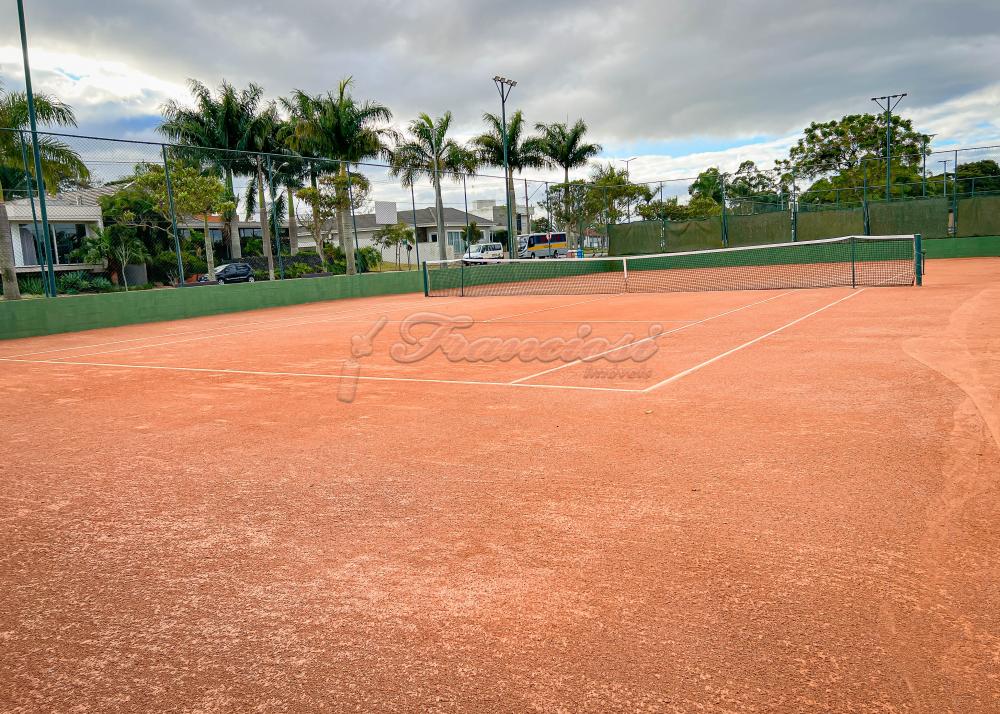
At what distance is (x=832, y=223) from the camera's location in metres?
35.9

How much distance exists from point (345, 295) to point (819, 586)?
25480mm

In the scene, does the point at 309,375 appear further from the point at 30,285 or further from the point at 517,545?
the point at 30,285

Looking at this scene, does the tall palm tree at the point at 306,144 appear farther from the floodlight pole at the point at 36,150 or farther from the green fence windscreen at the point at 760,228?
the green fence windscreen at the point at 760,228

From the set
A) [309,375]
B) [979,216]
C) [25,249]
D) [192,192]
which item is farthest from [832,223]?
[25,249]

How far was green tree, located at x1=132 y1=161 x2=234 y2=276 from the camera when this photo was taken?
2634cm

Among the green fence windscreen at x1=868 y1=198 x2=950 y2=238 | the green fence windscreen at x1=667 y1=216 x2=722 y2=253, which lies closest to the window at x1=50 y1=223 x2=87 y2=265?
the green fence windscreen at x1=667 y1=216 x2=722 y2=253

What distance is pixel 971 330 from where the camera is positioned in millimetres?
10438

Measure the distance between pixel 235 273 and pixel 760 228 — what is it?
87.8 feet

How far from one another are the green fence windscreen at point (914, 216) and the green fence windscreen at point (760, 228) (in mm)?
4044

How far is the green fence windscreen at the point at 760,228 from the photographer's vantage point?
120 feet

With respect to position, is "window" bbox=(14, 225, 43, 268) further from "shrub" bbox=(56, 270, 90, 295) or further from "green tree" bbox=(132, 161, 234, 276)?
"green tree" bbox=(132, 161, 234, 276)

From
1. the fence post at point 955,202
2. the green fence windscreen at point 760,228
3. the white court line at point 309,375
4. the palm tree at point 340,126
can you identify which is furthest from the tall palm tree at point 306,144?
the fence post at point 955,202

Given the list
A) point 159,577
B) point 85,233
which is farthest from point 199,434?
point 85,233

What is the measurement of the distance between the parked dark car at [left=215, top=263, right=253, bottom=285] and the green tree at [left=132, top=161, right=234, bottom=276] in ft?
10.4
